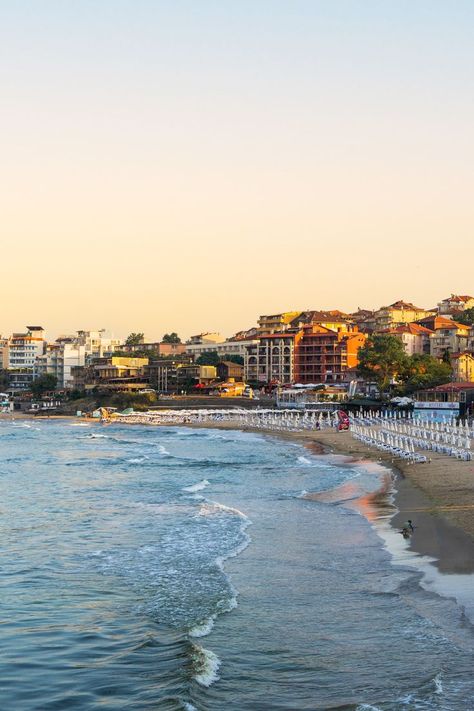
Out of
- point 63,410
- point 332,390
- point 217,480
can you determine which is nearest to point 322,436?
point 217,480

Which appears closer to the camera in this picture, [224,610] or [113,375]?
[224,610]

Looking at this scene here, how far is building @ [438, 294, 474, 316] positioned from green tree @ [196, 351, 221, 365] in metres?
48.2

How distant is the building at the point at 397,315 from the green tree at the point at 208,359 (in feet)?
111

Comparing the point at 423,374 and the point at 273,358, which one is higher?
the point at 273,358

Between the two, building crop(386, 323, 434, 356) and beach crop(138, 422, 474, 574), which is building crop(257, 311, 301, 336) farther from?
beach crop(138, 422, 474, 574)

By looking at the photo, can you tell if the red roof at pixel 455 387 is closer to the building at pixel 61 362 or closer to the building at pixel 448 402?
the building at pixel 448 402

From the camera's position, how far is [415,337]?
144m

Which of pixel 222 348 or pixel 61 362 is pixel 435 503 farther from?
pixel 61 362

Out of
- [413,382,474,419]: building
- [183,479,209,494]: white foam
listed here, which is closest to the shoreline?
[183,479,209,494]: white foam

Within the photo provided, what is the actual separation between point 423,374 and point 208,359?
233 feet

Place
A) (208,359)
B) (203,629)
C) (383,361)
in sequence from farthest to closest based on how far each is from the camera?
(208,359) < (383,361) < (203,629)

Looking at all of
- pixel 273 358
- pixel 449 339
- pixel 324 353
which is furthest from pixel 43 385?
pixel 449 339

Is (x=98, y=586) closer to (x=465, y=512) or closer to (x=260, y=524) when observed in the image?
(x=260, y=524)

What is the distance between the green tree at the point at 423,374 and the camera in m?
106
